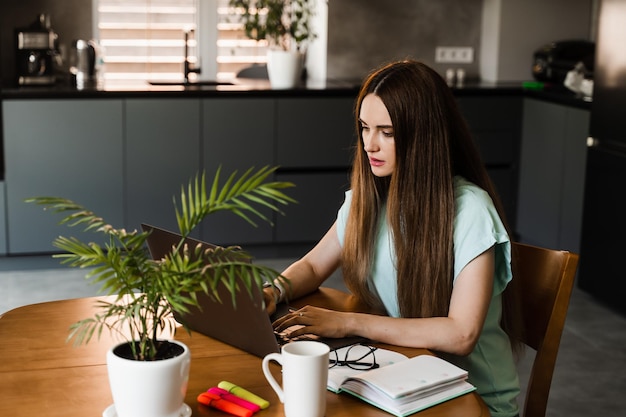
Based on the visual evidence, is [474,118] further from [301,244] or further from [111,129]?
[111,129]

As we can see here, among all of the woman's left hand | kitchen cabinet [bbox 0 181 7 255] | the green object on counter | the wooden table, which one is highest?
the green object on counter

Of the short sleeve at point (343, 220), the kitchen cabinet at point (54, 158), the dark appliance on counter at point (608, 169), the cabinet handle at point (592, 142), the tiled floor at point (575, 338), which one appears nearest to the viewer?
the short sleeve at point (343, 220)

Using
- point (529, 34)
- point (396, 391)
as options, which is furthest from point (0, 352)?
point (529, 34)

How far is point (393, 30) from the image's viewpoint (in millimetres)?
5449

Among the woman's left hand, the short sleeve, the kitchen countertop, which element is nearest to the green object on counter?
the kitchen countertop

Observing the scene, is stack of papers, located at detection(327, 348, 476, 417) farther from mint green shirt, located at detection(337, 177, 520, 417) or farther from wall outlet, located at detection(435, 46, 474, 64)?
wall outlet, located at detection(435, 46, 474, 64)

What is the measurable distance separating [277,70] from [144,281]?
144 inches

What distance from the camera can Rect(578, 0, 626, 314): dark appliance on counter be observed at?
12.8ft

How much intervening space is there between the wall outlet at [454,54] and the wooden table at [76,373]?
12.8 feet

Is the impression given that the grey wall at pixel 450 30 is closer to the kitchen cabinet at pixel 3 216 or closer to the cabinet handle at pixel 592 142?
the kitchen cabinet at pixel 3 216

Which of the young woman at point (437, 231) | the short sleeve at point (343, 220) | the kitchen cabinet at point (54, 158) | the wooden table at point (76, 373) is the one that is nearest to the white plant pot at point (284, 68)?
the kitchen cabinet at point (54, 158)

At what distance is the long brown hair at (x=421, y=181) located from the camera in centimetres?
180

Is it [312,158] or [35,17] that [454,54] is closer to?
[312,158]

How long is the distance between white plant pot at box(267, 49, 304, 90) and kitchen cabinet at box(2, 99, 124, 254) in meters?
0.84
